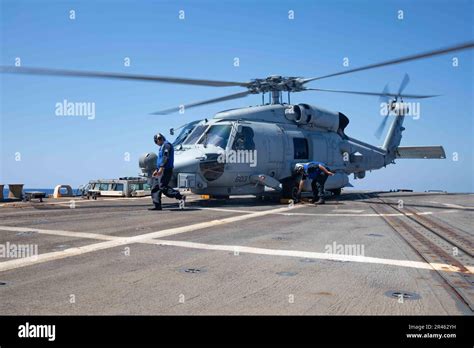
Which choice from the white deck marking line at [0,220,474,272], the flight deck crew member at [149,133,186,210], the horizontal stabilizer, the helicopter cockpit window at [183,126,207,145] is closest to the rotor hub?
the helicopter cockpit window at [183,126,207,145]

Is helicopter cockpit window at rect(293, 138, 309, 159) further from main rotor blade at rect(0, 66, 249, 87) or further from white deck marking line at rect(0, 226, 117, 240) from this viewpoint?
white deck marking line at rect(0, 226, 117, 240)

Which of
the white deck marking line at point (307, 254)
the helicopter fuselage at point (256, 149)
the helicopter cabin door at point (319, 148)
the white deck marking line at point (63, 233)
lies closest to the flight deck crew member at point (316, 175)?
the helicopter fuselage at point (256, 149)

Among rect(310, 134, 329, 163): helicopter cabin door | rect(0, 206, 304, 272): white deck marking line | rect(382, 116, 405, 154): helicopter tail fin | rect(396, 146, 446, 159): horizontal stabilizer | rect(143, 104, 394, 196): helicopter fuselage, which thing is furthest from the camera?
rect(382, 116, 405, 154): helicopter tail fin

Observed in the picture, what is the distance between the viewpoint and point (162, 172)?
12.7 metres

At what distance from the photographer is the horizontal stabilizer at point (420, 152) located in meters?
25.2

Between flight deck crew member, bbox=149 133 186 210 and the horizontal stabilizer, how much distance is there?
18130 millimetres

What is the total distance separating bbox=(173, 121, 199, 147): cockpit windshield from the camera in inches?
642

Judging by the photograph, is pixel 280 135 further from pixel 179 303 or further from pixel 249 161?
pixel 179 303

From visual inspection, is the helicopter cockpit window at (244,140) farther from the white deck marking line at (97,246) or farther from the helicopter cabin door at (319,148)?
the white deck marking line at (97,246)

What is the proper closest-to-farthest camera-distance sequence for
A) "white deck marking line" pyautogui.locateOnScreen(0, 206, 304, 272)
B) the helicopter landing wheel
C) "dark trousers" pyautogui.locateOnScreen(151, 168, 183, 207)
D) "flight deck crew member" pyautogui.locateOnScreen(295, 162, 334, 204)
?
"white deck marking line" pyautogui.locateOnScreen(0, 206, 304, 272) → "dark trousers" pyautogui.locateOnScreen(151, 168, 183, 207) → "flight deck crew member" pyautogui.locateOnScreen(295, 162, 334, 204) → the helicopter landing wheel

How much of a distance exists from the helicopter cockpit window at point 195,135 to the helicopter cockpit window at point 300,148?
443 centimetres

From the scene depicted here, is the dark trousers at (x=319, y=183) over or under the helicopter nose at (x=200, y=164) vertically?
under

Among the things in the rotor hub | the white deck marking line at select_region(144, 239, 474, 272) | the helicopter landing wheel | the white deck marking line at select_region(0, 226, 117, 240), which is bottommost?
the white deck marking line at select_region(144, 239, 474, 272)
